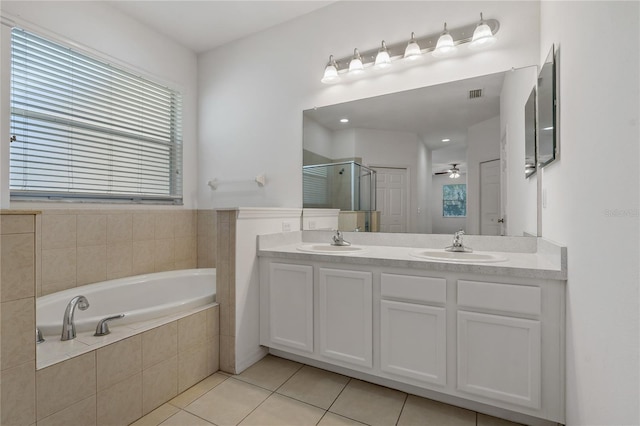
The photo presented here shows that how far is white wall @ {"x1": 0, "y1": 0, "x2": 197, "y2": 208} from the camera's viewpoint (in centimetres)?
202

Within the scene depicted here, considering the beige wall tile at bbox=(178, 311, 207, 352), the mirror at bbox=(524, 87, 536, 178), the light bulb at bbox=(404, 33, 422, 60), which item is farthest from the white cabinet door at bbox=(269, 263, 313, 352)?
the light bulb at bbox=(404, 33, 422, 60)

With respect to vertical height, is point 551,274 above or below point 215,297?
above

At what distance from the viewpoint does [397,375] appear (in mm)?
1689

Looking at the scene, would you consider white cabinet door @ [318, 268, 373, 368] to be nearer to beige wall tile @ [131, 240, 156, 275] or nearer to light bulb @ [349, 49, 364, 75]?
light bulb @ [349, 49, 364, 75]

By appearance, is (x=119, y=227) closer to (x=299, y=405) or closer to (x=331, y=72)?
(x=299, y=405)

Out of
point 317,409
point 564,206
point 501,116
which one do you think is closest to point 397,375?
point 317,409

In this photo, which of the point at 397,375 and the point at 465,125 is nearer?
the point at 397,375

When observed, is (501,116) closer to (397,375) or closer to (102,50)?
(397,375)

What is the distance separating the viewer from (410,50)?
2059mm

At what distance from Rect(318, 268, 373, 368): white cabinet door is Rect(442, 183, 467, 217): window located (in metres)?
0.80

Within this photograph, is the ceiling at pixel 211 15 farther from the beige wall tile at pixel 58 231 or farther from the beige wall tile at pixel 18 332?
the beige wall tile at pixel 18 332

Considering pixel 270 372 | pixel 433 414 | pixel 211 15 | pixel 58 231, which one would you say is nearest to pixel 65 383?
pixel 270 372

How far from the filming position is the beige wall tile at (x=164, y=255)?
272cm

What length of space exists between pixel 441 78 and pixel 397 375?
1.94 meters
